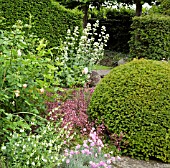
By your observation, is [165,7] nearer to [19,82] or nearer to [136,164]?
[136,164]

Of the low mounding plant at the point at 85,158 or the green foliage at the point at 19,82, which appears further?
the green foliage at the point at 19,82

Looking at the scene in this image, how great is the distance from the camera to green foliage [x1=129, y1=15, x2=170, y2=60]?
9.63 metres

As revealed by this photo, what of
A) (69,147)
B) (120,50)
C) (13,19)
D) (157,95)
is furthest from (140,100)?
(120,50)

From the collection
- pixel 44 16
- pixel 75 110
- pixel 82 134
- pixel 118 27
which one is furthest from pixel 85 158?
pixel 118 27

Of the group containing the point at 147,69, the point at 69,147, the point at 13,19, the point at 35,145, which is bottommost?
the point at 69,147

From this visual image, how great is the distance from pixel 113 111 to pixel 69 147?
738 millimetres

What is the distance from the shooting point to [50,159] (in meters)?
2.82

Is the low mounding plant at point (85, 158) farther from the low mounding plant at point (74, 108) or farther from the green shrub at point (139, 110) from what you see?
the green shrub at point (139, 110)

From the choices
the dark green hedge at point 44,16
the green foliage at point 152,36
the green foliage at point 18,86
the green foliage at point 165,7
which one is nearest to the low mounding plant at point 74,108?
the green foliage at point 18,86

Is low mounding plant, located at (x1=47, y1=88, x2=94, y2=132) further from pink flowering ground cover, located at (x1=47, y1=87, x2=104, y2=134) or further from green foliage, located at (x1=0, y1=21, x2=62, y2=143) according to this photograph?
green foliage, located at (x1=0, y1=21, x2=62, y2=143)

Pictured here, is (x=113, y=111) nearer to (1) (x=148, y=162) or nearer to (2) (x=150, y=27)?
(1) (x=148, y=162)

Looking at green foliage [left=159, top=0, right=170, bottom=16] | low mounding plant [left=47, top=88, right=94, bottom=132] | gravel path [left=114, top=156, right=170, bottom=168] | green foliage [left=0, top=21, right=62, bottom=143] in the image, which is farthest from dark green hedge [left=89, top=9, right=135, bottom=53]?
green foliage [left=0, top=21, right=62, bottom=143]

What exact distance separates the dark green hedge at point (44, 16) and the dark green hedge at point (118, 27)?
7.43 m

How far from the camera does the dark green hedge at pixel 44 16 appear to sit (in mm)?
6875
